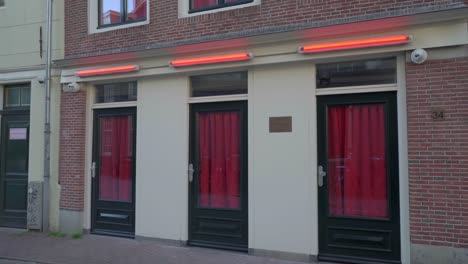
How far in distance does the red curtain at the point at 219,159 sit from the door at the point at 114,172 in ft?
5.20

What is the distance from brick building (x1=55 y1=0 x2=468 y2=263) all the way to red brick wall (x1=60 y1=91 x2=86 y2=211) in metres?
0.03

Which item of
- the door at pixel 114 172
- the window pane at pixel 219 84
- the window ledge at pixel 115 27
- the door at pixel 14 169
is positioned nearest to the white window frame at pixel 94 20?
the window ledge at pixel 115 27

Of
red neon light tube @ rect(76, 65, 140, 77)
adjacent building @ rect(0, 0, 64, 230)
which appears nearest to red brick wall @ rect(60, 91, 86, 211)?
adjacent building @ rect(0, 0, 64, 230)

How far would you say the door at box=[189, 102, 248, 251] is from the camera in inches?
315

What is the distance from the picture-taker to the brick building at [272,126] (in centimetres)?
649

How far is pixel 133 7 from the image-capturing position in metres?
9.52

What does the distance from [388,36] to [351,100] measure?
1.11 m

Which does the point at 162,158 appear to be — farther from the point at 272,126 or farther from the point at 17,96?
the point at 17,96

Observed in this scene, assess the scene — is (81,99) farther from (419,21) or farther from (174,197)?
(419,21)

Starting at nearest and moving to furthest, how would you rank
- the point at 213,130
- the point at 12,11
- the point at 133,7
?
the point at 213,130
the point at 133,7
the point at 12,11

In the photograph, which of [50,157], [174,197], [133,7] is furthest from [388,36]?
[50,157]

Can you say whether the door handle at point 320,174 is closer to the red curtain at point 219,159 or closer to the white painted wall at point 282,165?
the white painted wall at point 282,165

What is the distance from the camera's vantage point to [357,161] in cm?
720

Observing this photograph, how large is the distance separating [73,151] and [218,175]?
330cm
